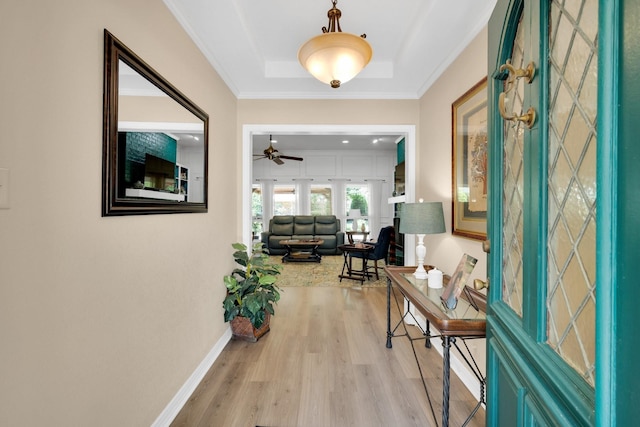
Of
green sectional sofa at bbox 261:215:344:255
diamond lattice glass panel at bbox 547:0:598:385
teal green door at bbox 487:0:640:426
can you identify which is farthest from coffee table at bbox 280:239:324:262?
diamond lattice glass panel at bbox 547:0:598:385

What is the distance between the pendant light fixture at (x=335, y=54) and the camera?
1542mm

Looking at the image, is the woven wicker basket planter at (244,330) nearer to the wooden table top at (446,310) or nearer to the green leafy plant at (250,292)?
the green leafy plant at (250,292)

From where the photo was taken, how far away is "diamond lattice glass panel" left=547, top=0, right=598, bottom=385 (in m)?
0.61

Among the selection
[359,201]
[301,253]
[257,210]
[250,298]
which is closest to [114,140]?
[250,298]

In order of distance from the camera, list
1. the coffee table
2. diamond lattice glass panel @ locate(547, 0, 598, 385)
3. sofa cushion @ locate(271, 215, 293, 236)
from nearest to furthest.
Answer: diamond lattice glass panel @ locate(547, 0, 598, 385) → the coffee table → sofa cushion @ locate(271, 215, 293, 236)

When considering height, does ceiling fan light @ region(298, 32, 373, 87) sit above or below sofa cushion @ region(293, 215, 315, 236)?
above

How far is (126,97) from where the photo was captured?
1.33 meters

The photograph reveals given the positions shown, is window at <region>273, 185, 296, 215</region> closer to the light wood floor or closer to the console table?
the light wood floor

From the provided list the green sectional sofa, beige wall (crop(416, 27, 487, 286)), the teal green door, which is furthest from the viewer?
the green sectional sofa

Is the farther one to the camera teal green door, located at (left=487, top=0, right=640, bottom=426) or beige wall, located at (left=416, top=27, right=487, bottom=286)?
beige wall, located at (left=416, top=27, right=487, bottom=286)

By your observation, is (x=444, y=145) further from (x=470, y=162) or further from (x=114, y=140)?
(x=114, y=140)

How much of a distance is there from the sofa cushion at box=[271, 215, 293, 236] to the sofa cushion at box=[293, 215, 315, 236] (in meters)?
0.13

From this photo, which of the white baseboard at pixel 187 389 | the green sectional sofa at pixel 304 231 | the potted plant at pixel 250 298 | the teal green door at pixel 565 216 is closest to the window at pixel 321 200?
the green sectional sofa at pixel 304 231

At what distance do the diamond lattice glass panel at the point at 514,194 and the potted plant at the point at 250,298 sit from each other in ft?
6.51
